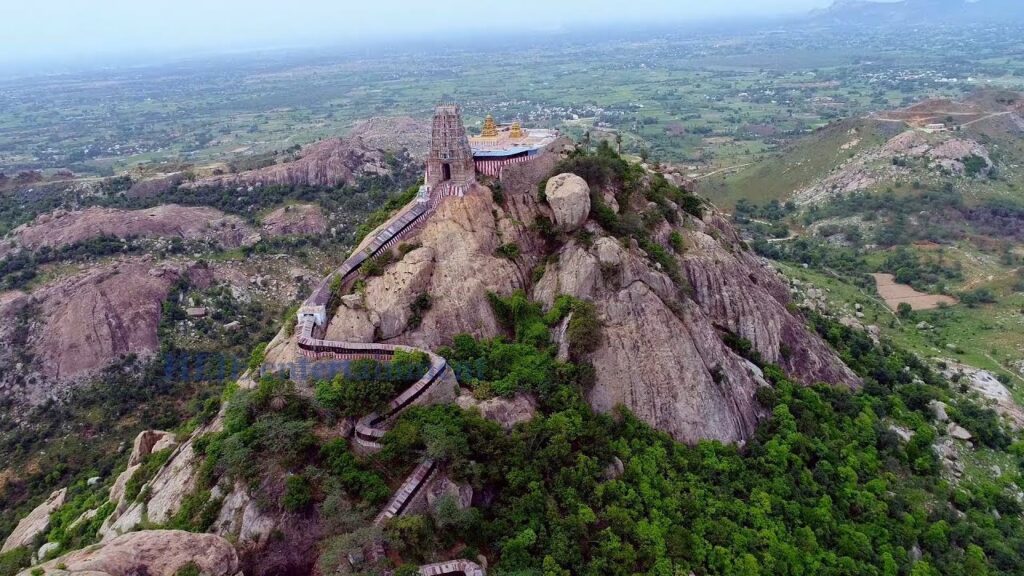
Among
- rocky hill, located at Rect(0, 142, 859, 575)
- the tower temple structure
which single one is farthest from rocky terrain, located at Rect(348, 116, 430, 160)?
rocky hill, located at Rect(0, 142, 859, 575)

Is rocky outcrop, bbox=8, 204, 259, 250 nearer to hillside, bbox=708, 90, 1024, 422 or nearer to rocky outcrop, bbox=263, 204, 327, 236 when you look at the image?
rocky outcrop, bbox=263, 204, 327, 236

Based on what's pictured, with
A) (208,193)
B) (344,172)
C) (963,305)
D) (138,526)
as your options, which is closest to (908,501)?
(138,526)

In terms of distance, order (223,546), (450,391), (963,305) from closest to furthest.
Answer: (223,546) < (450,391) < (963,305)

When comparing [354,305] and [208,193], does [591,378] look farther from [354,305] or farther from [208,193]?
[208,193]

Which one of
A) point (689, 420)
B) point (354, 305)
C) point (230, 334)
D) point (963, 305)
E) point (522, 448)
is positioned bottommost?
point (963, 305)

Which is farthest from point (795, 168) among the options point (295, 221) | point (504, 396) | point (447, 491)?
point (447, 491)

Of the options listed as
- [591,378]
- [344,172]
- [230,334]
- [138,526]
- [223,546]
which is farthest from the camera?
[344,172]
